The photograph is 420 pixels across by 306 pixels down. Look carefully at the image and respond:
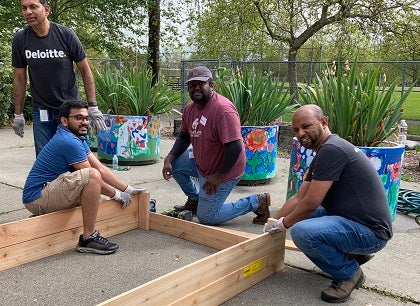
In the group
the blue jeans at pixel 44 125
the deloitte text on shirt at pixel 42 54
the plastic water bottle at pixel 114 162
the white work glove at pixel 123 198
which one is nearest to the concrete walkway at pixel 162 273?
the white work glove at pixel 123 198

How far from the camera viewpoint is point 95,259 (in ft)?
11.7

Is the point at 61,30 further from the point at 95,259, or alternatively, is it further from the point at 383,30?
the point at 383,30

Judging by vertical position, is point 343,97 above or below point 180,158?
above

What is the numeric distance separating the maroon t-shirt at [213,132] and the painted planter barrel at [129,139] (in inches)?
113

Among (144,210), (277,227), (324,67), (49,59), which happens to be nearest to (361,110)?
(277,227)

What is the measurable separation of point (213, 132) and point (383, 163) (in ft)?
5.25

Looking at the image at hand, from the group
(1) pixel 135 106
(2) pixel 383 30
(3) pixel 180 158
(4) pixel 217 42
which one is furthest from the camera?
(4) pixel 217 42

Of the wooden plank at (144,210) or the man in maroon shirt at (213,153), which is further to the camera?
the wooden plank at (144,210)

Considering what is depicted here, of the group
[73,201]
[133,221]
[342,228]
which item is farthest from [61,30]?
[342,228]

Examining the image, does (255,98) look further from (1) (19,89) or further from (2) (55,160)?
(2) (55,160)

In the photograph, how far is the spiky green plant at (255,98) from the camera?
593 cm

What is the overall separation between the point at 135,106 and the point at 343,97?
374cm

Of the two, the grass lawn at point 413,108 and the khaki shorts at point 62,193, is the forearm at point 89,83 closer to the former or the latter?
the khaki shorts at point 62,193

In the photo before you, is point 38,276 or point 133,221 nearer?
point 38,276
